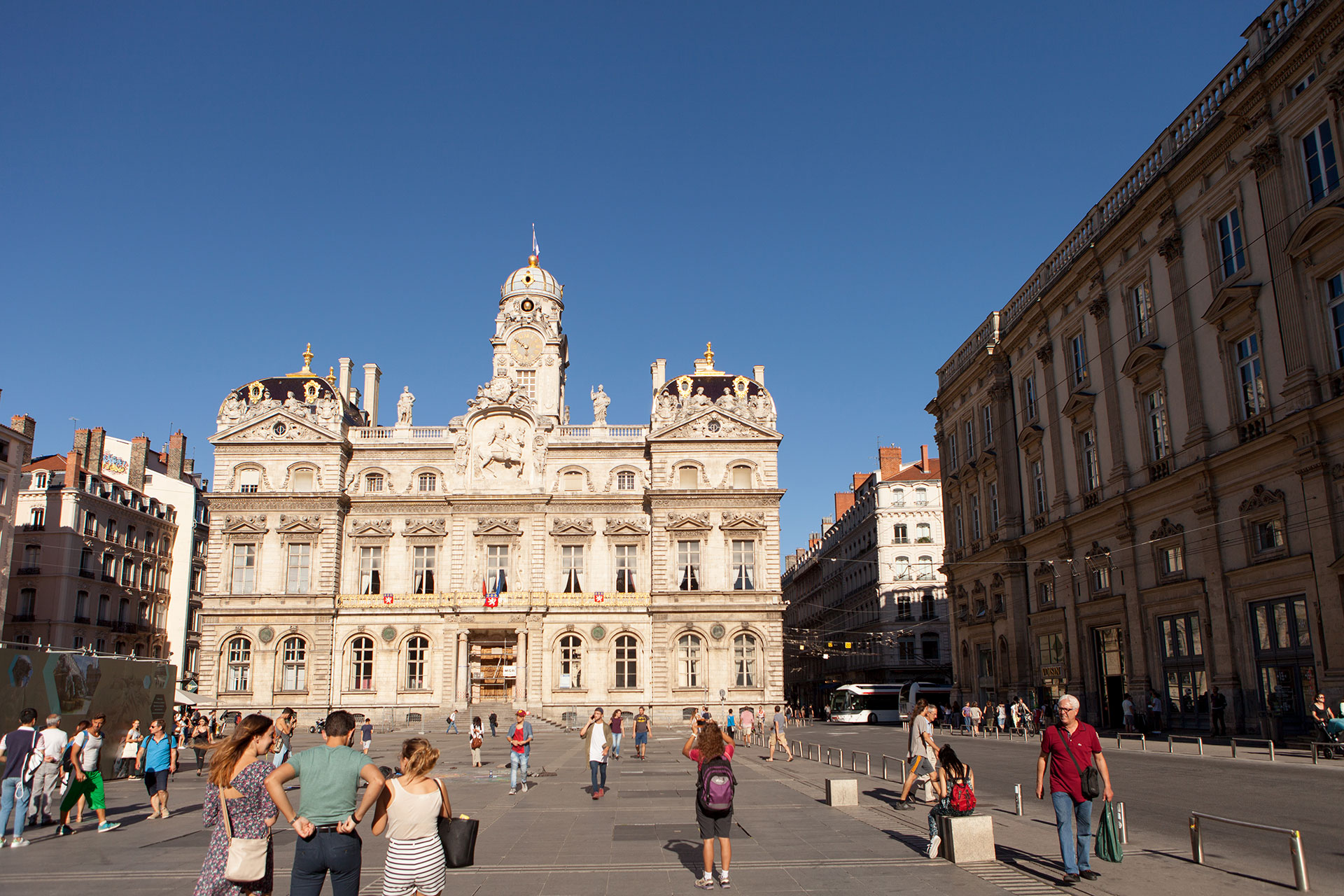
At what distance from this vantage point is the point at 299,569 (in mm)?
59906

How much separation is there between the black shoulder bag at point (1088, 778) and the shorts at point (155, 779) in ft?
50.4

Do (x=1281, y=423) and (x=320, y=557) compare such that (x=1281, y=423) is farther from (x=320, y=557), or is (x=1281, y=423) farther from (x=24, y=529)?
(x=24, y=529)

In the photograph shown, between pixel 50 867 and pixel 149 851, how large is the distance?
152cm

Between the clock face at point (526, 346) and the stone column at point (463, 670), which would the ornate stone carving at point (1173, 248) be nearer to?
the stone column at point (463, 670)

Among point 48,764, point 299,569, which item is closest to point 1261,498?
point 48,764

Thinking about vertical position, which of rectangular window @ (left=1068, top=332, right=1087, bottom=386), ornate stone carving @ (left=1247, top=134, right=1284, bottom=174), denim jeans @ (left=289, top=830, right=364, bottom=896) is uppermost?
ornate stone carving @ (left=1247, top=134, right=1284, bottom=174)

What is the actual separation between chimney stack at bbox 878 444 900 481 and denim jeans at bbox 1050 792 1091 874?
73913 mm

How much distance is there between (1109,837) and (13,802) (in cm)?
1553

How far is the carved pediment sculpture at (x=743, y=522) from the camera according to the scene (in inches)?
2325

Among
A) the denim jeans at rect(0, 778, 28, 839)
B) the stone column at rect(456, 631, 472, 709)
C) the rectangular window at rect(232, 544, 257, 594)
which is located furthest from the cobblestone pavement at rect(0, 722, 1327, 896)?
the rectangular window at rect(232, 544, 257, 594)

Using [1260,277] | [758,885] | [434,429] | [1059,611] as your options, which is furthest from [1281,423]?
[434,429]

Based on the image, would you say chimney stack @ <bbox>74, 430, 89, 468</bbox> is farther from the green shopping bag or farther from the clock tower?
the green shopping bag

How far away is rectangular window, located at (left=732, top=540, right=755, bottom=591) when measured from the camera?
59125 mm

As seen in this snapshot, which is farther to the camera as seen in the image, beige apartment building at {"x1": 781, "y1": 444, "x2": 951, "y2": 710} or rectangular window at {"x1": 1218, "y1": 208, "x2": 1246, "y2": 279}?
beige apartment building at {"x1": 781, "y1": 444, "x2": 951, "y2": 710}
